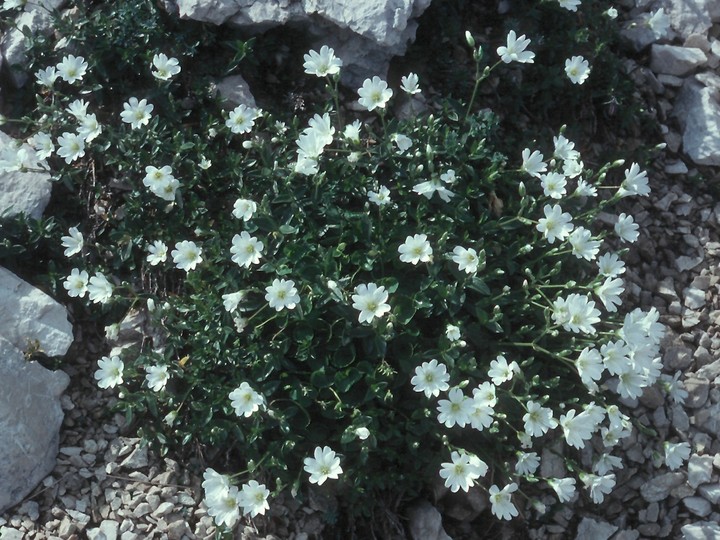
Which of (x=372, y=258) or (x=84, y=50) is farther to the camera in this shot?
(x=84, y=50)

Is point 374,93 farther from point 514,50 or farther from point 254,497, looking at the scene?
point 254,497

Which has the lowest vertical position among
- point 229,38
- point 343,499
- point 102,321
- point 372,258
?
point 343,499

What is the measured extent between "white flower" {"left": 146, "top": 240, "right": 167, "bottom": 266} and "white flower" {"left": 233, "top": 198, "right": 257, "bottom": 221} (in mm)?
433

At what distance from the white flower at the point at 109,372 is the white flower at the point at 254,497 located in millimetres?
829

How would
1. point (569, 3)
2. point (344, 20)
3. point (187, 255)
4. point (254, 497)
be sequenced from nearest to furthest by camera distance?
point (254, 497) → point (187, 255) → point (344, 20) → point (569, 3)

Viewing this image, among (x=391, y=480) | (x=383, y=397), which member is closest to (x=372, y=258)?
(x=383, y=397)

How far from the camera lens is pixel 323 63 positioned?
5.16 metres

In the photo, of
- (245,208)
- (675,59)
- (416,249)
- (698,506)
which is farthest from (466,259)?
(675,59)

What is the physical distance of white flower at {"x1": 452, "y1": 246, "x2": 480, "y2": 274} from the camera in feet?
15.3

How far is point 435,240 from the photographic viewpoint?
16.1 ft

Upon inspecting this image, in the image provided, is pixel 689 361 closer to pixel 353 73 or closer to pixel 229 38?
pixel 353 73

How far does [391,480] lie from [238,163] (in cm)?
183

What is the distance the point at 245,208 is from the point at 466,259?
111 cm

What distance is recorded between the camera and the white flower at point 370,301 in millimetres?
4504
